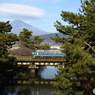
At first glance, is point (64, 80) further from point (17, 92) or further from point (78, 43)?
point (17, 92)

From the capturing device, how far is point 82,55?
13.0m

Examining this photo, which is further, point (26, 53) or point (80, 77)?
point (26, 53)

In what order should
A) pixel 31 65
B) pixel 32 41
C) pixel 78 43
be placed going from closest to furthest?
pixel 78 43 < pixel 31 65 < pixel 32 41

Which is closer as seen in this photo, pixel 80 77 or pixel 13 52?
pixel 80 77

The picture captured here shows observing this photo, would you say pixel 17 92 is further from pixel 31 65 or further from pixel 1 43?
pixel 31 65

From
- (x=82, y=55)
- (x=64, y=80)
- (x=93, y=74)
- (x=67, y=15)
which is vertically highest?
(x=67, y=15)

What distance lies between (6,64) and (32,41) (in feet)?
130

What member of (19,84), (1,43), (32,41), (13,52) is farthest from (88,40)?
(32,41)

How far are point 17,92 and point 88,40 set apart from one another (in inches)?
572

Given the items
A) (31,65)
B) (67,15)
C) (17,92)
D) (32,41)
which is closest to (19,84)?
(17,92)

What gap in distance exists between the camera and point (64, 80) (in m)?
16.5

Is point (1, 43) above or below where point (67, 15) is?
below

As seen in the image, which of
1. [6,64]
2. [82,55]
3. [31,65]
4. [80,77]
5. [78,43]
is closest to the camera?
[82,55]

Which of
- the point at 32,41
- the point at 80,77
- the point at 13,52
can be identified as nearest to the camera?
the point at 80,77
